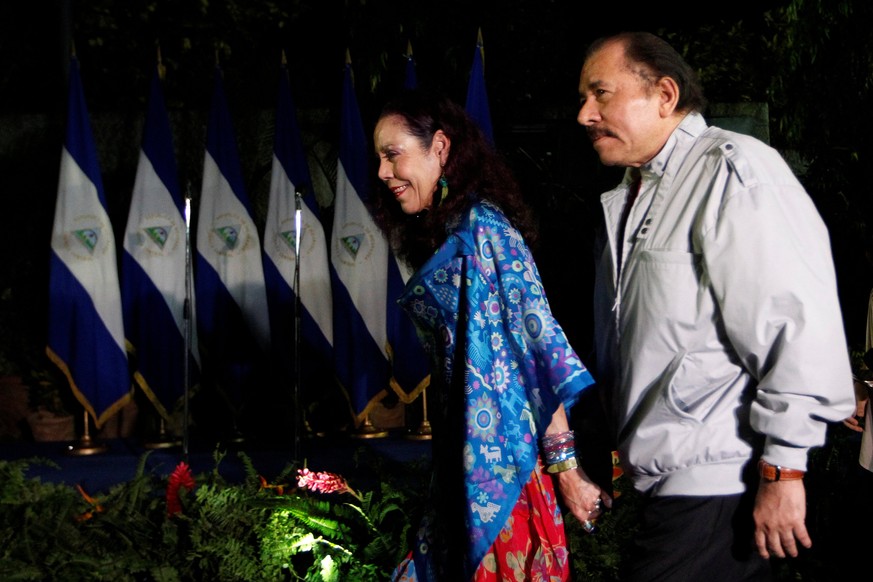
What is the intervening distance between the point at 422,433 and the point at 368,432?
370 millimetres

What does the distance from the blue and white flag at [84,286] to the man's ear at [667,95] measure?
5.35 metres

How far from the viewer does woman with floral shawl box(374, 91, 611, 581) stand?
8.02ft

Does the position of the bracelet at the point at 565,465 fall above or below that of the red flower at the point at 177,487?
above

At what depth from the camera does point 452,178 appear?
2746 mm

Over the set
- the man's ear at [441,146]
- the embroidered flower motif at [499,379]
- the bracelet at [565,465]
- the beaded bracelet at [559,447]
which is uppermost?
the man's ear at [441,146]

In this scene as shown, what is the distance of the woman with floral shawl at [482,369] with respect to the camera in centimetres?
244

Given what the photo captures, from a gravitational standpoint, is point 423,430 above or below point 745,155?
below

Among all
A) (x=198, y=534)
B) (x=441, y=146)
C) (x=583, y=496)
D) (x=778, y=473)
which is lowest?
(x=198, y=534)

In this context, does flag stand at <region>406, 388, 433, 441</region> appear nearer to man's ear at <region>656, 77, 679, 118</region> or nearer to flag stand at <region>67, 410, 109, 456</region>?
flag stand at <region>67, 410, 109, 456</region>

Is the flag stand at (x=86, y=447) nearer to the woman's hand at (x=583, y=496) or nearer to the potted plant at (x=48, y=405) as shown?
the potted plant at (x=48, y=405)

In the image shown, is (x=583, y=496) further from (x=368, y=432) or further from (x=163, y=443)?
(x=163, y=443)

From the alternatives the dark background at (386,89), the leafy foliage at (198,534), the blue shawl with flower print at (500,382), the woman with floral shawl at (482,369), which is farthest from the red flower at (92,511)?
the dark background at (386,89)

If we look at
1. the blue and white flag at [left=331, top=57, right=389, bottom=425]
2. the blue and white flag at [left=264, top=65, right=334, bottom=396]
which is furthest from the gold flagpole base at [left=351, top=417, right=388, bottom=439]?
the blue and white flag at [left=264, top=65, right=334, bottom=396]

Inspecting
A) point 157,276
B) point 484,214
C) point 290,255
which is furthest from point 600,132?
point 157,276
